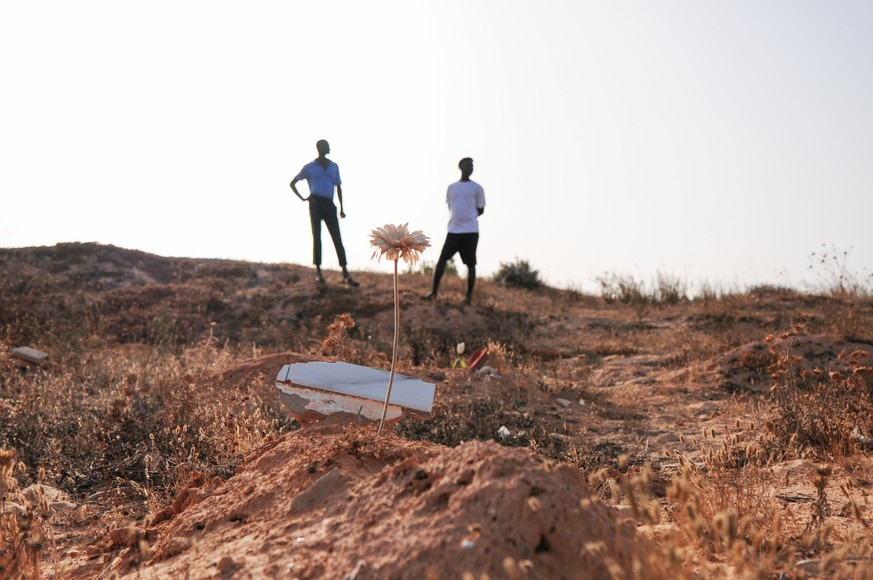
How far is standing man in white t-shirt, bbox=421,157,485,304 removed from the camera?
10.3m

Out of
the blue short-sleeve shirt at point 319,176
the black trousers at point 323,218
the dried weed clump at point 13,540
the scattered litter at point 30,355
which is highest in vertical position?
the blue short-sleeve shirt at point 319,176

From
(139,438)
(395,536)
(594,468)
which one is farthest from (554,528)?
(139,438)

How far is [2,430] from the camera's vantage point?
468cm

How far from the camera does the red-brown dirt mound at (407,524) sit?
1605 millimetres

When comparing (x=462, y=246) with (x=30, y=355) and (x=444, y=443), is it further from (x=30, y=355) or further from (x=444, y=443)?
(x=444, y=443)

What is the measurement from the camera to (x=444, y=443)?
485 cm

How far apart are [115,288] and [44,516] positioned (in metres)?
11.7

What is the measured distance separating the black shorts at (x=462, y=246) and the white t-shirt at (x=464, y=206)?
80 mm

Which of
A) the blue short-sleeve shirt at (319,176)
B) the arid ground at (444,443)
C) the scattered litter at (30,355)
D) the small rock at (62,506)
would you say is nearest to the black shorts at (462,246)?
the arid ground at (444,443)

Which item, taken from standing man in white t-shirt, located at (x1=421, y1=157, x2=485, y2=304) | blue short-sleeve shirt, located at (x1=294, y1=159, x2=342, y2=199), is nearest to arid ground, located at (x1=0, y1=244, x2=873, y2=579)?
standing man in white t-shirt, located at (x1=421, y1=157, x2=485, y2=304)

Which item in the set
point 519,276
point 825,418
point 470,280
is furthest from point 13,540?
point 519,276

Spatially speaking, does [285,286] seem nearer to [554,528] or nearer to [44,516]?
[44,516]

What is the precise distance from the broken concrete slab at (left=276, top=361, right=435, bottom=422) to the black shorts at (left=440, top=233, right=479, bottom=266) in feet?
22.1

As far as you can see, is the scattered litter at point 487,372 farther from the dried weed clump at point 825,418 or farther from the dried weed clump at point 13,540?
the dried weed clump at point 13,540
